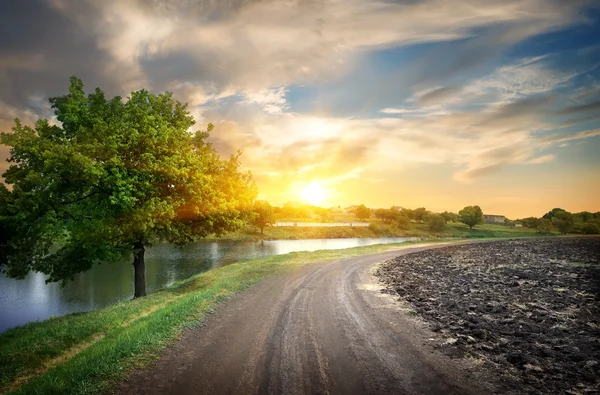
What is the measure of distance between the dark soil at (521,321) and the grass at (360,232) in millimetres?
75580

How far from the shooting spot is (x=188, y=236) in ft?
78.5

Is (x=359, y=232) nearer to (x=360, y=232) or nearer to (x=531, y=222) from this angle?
(x=360, y=232)

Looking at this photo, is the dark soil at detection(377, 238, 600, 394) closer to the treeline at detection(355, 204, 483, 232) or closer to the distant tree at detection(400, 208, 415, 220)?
the treeline at detection(355, 204, 483, 232)

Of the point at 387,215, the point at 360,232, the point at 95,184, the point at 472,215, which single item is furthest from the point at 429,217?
the point at 95,184

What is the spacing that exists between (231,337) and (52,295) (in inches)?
1208

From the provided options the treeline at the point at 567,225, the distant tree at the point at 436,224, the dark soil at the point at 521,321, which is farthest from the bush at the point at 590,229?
the dark soil at the point at 521,321

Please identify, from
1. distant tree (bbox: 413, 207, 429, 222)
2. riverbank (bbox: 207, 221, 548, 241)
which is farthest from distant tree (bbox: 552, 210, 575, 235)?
distant tree (bbox: 413, 207, 429, 222)

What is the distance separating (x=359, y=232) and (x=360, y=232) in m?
0.53

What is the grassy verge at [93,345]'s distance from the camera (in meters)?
7.91

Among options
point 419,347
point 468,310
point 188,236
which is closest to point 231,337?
point 419,347

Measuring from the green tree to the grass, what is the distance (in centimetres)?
6704

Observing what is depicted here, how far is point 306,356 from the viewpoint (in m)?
8.89

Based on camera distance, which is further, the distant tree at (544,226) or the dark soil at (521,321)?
the distant tree at (544,226)

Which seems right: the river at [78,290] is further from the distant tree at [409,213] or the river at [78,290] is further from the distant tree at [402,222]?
the distant tree at [409,213]
